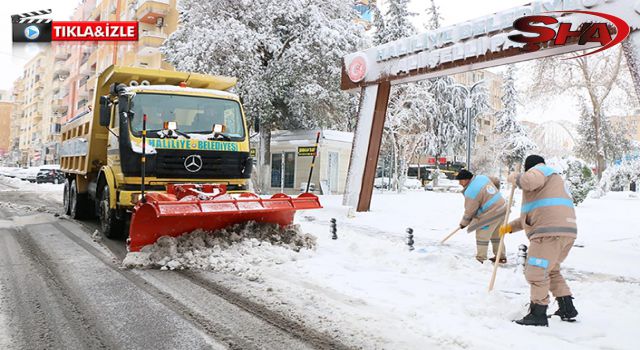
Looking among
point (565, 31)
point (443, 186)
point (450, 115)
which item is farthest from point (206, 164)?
point (443, 186)

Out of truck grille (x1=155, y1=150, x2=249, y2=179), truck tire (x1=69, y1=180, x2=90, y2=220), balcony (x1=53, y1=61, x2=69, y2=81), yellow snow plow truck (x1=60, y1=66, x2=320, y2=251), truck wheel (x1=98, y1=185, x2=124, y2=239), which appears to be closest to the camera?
yellow snow plow truck (x1=60, y1=66, x2=320, y2=251)

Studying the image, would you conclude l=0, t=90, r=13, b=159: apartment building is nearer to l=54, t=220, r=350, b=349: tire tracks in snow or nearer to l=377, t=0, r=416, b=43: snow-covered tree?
l=377, t=0, r=416, b=43: snow-covered tree

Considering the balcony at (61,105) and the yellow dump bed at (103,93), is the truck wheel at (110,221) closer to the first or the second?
the yellow dump bed at (103,93)

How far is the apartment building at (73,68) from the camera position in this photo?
3550 cm

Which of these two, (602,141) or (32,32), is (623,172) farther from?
(32,32)

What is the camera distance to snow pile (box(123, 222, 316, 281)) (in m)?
5.72

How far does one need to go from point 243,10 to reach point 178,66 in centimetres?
352

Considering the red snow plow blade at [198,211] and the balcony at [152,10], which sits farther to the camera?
the balcony at [152,10]

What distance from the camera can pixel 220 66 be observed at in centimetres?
1806

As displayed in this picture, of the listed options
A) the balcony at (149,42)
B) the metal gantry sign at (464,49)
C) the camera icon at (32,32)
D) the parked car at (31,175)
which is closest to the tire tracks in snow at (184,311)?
the metal gantry sign at (464,49)

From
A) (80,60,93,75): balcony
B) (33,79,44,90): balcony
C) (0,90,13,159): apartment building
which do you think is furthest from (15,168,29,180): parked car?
(0,90,13,159): apartment building

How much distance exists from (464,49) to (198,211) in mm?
7539

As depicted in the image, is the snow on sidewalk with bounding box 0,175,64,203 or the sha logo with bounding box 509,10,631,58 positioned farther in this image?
the snow on sidewalk with bounding box 0,175,64,203

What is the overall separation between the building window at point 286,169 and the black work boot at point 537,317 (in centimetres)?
2002
